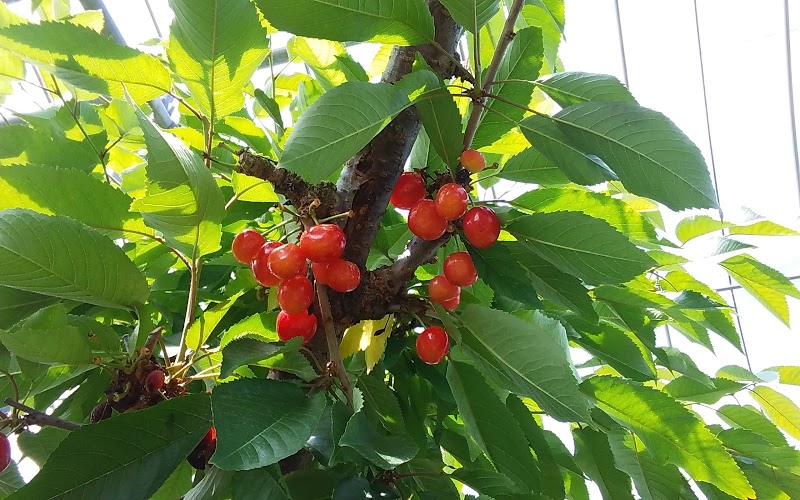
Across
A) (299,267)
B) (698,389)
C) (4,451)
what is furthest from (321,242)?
(698,389)

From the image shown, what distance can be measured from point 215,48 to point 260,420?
312 mm

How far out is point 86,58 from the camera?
55 centimetres

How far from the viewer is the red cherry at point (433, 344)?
0.60 metres

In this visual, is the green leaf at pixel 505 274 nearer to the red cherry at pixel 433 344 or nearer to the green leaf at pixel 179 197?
the red cherry at pixel 433 344

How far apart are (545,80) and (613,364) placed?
0.34 metres

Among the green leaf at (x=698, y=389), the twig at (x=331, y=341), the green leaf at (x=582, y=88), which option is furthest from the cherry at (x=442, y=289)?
the green leaf at (x=698, y=389)

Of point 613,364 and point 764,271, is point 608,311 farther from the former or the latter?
point 764,271

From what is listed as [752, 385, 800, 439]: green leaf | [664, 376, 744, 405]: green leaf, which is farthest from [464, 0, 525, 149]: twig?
[752, 385, 800, 439]: green leaf

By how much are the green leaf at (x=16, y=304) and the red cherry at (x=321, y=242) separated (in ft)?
0.86

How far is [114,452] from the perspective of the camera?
0.47 metres

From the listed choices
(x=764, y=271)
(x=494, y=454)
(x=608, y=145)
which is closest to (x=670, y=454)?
(x=494, y=454)

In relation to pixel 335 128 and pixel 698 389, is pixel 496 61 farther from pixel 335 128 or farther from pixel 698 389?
pixel 698 389

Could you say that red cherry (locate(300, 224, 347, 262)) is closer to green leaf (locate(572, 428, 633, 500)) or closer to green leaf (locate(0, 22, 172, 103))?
Result: green leaf (locate(0, 22, 172, 103))

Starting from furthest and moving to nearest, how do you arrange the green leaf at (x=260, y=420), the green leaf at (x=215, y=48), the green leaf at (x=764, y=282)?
1. the green leaf at (x=764, y=282)
2. the green leaf at (x=215, y=48)
3. the green leaf at (x=260, y=420)
